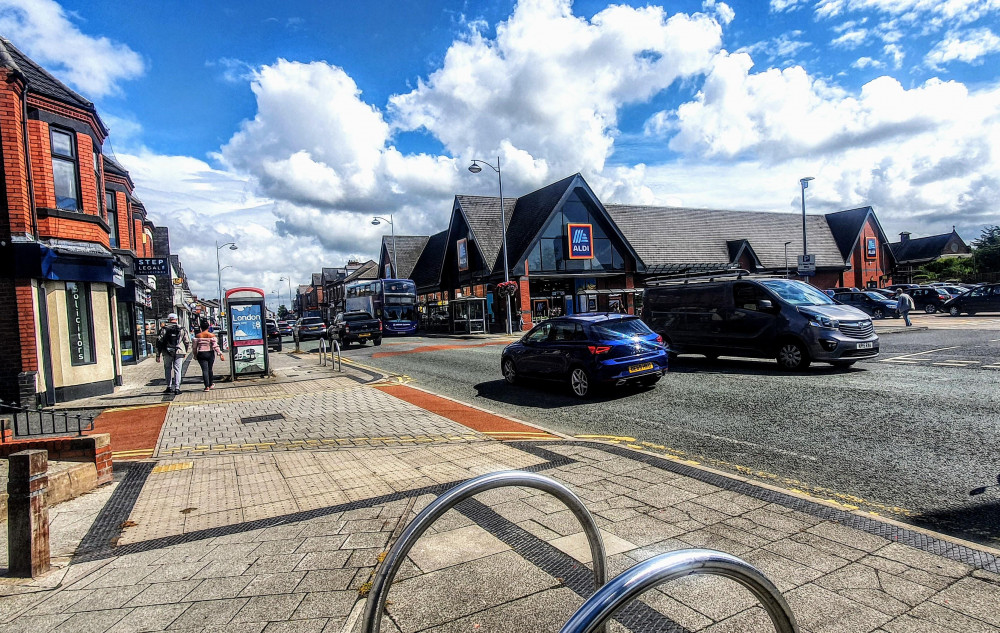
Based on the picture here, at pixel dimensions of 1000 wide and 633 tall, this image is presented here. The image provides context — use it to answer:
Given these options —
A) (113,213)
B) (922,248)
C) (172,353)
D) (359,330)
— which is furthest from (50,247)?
(922,248)

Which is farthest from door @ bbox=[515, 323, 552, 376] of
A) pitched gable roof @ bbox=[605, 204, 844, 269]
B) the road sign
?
pitched gable roof @ bbox=[605, 204, 844, 269]

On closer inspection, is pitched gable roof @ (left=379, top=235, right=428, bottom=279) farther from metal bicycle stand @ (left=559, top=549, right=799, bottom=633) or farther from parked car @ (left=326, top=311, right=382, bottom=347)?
metal bicycle stand @ (left=559, top=549, right=799, bottom=633)

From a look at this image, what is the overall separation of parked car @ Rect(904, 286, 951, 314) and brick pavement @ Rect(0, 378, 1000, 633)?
33.2m

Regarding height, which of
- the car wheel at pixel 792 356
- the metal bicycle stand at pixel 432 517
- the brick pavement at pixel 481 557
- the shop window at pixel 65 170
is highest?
the shop window at pixel 65 170

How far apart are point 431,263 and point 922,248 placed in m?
80.2

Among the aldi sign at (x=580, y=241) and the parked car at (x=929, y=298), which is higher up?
the aldi sign at (x=580, y=241)

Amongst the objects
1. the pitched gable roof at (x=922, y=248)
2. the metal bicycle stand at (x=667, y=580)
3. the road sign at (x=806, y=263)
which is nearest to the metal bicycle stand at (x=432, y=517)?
the metal bicycle stand at (x=667, y=580)

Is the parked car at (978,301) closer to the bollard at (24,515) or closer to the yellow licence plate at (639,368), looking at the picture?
the yellow licence plate at (639,368)

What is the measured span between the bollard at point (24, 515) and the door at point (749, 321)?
1171 centimetres

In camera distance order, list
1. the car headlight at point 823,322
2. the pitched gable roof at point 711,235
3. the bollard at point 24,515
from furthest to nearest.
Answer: the pitched gable roof at point 711,235, the car headlight at point 823,322, the bollard at point 24,515

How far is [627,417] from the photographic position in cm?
804

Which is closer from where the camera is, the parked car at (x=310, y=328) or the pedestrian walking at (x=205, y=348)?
the pedestrian walking at (x=205, y=348)

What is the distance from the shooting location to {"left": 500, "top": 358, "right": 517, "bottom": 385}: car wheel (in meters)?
11.7

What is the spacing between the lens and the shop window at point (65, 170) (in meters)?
11.7
